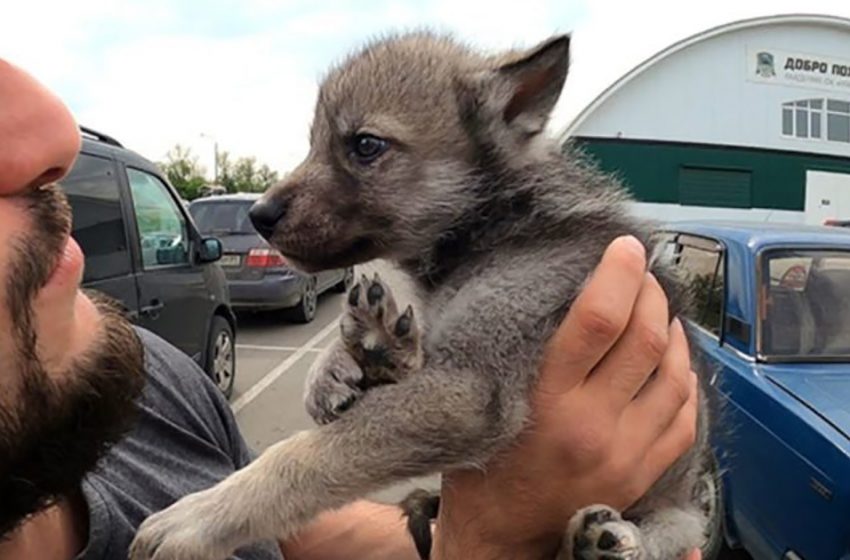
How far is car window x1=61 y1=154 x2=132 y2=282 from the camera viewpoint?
5055 millimetres

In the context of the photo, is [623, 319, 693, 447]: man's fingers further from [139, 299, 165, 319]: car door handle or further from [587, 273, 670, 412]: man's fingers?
[139, 299, 165, 319]: car door handle

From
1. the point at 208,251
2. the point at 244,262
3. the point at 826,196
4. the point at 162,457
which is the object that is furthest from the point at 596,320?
the point at 826,196

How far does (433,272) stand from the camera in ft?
6.83

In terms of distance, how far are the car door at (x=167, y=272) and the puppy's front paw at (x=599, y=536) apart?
4.60m

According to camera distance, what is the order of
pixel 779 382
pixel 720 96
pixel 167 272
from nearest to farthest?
pixel 779 382
pixel 167 272
pixel 720 96

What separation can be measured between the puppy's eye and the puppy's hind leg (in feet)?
2.35

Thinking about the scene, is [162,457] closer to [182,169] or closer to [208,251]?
[208,251]

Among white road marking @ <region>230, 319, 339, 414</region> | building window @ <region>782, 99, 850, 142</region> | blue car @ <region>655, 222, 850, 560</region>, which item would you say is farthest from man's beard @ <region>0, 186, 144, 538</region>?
building window @ <region>782, 99, 850, 142</region>

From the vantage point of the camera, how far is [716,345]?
493 centimetres

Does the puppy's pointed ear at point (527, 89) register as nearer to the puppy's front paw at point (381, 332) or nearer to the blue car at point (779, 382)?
the puppy's front paw at point (381, 332)

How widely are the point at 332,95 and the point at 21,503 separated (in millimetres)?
1389

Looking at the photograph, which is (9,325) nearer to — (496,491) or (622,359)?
(496,491)

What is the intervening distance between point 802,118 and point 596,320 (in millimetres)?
36012

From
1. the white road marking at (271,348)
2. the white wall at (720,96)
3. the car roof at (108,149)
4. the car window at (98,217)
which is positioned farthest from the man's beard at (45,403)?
the white wall at (720,96)
